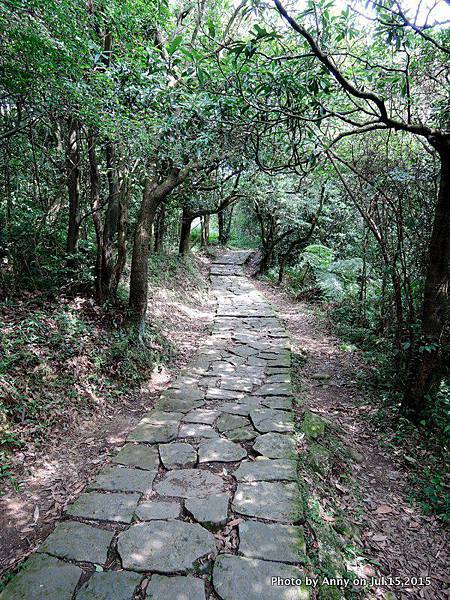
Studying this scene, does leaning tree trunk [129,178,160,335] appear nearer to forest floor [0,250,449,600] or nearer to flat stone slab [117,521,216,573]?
forest floor [0,250,449,600]

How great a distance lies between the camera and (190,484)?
111 inches

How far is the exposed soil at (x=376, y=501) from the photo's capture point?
2490 millimetres

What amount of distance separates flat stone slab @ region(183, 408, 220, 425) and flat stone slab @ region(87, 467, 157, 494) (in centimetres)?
92

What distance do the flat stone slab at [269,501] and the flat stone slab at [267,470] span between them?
7 centimetres

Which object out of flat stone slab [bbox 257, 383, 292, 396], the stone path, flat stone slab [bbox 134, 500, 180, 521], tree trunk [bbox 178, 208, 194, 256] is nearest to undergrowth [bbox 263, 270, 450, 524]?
flat stone slab [bbox 257, 383, 292, 396]

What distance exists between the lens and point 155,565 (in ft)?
6.72

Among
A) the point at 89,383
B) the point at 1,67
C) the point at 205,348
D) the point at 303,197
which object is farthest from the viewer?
the point at 303,197

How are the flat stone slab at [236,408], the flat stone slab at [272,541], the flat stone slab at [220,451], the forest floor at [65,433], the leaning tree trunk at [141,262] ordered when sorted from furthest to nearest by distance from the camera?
the leaning tree trunk at [141,262], the flat stone slab at [236,408], the flat stone slab at [220,451], the forest floor at [65,433], the flat stone slab at [272,541]

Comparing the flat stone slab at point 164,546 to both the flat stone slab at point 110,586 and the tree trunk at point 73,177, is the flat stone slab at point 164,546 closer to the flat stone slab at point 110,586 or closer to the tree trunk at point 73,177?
the flat stone slab at point 110,586

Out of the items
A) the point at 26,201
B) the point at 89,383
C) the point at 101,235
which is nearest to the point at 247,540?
the point at 89,383

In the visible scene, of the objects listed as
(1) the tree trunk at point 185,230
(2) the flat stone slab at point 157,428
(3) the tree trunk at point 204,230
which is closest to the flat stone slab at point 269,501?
(2) the flat stone slab at point 157,428

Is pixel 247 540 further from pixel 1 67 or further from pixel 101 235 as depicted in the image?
pixel 1 67

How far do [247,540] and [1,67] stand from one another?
16.6 ft

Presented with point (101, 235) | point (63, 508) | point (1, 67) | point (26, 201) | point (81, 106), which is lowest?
point (63, 508)
